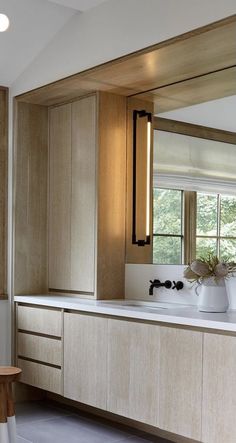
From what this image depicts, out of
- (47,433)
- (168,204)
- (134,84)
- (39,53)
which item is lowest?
(47,433)

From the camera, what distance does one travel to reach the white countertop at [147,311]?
319 cm

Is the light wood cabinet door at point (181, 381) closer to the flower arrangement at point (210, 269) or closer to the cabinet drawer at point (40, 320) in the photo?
the flower arrangement at point (210, 269)

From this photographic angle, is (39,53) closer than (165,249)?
No

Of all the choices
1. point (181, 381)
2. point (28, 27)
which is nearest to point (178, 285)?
point (181, 381)

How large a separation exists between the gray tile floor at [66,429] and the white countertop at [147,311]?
0.74 m

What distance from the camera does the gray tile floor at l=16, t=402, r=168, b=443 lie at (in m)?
3.85

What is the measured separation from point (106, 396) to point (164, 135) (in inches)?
66.4

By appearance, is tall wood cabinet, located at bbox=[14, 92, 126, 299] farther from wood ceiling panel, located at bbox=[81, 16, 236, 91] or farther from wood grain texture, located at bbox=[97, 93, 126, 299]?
wood ceiling panel, located at bbox=[81, 16, 236, 91]

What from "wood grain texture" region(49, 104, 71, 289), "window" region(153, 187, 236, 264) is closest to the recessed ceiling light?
"wood grain texture" region(49, 104, 71, 289)

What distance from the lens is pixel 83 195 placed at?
4.52 meters

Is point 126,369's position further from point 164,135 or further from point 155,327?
point 164,135

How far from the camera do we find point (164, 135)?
4277 millimetres

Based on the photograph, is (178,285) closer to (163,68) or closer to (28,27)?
(163,68)

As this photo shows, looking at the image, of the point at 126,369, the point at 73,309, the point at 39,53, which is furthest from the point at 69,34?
the point at 126,369
